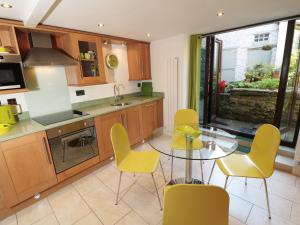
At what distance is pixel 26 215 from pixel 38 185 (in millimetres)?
298

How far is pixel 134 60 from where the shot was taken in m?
3.27

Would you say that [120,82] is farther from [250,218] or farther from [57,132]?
[250,218]

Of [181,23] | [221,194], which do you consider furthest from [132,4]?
[221,194]

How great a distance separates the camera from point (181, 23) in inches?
88.3

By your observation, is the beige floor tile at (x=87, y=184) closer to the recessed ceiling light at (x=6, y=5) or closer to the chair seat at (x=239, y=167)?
the chair seat at (x=239, y=167)

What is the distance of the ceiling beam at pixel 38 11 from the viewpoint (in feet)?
4.26

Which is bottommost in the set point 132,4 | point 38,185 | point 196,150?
point 38,185

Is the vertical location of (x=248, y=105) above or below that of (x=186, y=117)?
below

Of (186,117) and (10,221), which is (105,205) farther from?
(186,117)

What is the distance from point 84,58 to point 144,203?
7.17 feet

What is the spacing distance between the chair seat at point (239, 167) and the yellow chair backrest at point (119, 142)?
107 cm

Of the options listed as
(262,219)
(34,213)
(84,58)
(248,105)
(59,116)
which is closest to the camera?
(262,219)

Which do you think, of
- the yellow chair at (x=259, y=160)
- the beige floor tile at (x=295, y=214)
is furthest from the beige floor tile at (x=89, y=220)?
the beige floor tile at (x=295, y=214)

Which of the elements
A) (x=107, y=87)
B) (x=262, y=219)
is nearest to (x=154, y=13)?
(x=107, y=87)
